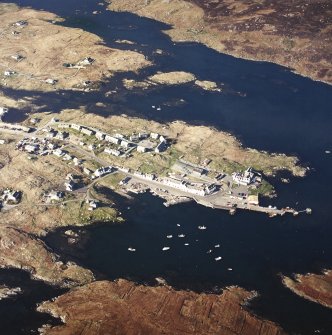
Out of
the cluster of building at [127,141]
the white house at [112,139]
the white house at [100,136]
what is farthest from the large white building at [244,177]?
the white house at [100,136]

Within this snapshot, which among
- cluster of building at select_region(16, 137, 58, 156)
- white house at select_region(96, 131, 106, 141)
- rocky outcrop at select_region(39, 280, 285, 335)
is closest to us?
rocky outcrop at select_region(39, 280, 285, 335)

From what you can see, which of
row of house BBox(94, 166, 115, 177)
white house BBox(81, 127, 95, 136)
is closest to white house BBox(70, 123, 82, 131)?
white house BBox(81, 127, 95, 136)

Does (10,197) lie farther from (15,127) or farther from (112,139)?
(15,127)

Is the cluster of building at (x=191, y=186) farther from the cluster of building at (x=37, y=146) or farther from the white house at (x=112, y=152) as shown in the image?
the cluster of building at (x=37, y=146)

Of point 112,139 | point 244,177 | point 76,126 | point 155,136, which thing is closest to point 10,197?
point 112,139

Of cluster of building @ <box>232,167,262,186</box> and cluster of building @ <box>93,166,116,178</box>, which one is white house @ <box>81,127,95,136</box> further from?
cluster of building @ <box>232,167,262,186</box>

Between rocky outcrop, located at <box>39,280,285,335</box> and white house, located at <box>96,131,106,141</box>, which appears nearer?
rocky outcrop, located at <box>39,280,285,335</box>

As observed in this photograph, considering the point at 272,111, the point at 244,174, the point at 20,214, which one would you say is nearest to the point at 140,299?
the point at 20,214
